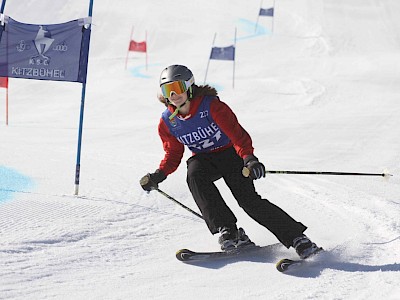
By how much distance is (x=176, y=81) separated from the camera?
3.96 metres

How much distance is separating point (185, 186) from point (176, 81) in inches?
88.6

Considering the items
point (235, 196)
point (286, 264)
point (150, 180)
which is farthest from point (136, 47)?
point (286, 264)

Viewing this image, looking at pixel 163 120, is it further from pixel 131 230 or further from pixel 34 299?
pixel 34 299

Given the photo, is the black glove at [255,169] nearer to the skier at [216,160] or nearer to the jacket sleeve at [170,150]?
the skier at [216,160]

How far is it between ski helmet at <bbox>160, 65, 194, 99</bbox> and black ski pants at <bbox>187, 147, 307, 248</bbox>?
496mm

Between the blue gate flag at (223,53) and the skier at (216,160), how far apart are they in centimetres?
1135

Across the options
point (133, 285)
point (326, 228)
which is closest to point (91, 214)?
point (133, 285)

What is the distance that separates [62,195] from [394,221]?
2763 millimetres

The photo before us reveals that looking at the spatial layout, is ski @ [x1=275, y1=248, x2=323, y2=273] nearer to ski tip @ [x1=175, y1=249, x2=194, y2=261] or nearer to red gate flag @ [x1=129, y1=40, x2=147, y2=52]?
ski tip @ [x1=175, y1=249, x2=194, y2=261]

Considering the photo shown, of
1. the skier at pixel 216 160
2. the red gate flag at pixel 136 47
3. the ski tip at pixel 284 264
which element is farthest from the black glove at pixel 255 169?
the red gate flag at pixel 136 47

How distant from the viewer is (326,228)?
468 cm

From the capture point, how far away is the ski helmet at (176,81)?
3.97 metres

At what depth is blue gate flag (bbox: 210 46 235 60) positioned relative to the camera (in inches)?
605

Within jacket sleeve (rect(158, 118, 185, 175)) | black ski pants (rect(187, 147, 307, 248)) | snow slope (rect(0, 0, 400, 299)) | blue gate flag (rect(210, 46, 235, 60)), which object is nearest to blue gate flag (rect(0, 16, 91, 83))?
snow slope (rect(0, 0, 400, 299))
